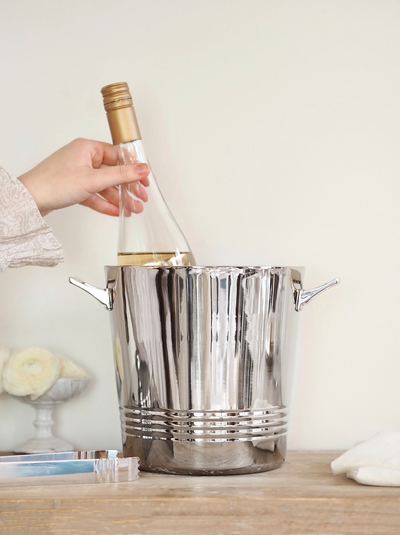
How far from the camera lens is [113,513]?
23.9 inches

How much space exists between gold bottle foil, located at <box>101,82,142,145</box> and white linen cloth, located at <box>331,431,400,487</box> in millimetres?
498

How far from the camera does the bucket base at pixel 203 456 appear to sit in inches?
27.7

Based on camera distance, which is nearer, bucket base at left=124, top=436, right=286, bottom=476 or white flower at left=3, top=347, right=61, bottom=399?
bucket base at left=124, top=436, right=286, bottom=476

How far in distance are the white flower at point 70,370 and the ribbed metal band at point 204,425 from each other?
190mm

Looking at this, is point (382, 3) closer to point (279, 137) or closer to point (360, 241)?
point (279, 137)

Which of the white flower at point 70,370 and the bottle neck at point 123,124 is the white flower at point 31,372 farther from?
the bottle neck at point 123,124

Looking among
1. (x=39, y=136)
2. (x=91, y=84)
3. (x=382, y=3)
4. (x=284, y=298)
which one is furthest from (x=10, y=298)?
(x=382, y=3)

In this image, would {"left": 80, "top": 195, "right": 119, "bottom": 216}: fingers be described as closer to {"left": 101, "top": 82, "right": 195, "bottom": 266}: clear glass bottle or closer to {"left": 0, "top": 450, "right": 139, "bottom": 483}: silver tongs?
{"left": 101, "top": 82, "right": 195, "bottom": 266}: clear glass bottle

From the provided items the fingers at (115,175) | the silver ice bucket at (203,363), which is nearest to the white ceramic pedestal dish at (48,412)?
the silver ice bucket at (203,363)

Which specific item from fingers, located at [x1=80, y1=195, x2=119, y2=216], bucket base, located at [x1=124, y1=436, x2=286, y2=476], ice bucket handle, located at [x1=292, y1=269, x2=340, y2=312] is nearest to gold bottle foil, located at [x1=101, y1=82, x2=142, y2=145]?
fingers, located at [x1=80, y1=195, x2=119, y2=216]

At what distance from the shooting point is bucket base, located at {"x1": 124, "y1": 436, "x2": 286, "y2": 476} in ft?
2.31

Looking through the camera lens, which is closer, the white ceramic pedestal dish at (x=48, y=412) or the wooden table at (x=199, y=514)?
the wooden table at (x=199, y=514)

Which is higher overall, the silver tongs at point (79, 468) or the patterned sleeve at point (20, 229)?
the patterned sleeve at point (20, 229)

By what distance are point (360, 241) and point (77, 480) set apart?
1.83ft
